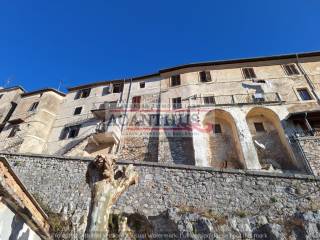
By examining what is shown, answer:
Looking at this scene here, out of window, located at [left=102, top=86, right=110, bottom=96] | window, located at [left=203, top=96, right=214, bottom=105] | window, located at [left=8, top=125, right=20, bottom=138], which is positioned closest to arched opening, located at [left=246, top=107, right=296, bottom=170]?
window, located at [left=203, top=96, right=214, bottom=105]

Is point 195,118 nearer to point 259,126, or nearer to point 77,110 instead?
point 259,126

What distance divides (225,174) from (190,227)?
10.4 feet

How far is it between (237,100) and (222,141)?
4.06 m

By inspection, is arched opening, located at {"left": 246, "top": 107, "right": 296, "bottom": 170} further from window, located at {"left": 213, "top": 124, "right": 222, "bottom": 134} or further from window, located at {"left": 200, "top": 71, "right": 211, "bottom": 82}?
window, located at {"left": 200, "top": 71, "right": 211, "bottom": 82}

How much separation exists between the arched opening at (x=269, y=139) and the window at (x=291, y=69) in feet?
19.8

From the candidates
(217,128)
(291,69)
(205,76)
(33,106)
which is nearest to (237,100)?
(217,128)

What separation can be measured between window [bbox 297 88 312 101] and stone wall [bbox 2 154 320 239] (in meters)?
10.9

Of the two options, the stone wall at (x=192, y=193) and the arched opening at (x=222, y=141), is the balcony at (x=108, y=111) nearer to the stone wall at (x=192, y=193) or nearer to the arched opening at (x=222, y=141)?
the arched opening at (x=222, y=141)

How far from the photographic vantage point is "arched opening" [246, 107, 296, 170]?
14461 mm

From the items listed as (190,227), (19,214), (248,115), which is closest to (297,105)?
(248,115)

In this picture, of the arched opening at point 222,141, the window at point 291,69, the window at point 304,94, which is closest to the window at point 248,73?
the window at point 291,69

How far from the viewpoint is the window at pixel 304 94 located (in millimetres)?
17362

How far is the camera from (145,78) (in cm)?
2362

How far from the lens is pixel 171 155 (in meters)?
15.9
